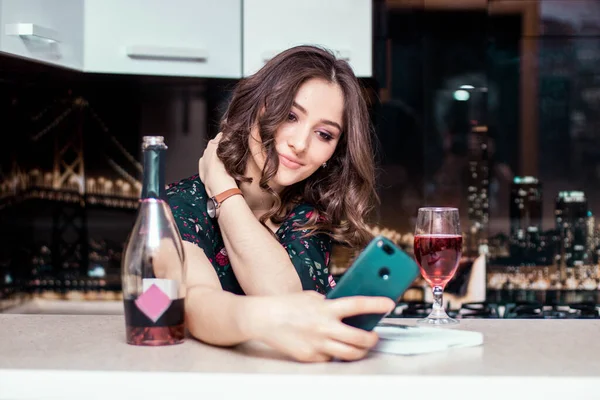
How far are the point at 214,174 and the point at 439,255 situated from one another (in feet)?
1.42

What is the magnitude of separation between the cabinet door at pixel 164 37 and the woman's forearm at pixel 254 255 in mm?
990

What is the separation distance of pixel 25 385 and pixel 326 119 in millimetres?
809

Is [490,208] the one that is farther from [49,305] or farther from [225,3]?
[49,305]

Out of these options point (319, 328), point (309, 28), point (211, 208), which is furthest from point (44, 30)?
point (319, 328)

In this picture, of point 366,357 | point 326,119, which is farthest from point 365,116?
point 366,357

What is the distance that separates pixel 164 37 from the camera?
2.19 metres

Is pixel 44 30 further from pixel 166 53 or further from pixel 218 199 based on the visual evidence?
pixel 218 199

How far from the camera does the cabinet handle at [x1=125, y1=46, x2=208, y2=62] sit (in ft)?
7.03

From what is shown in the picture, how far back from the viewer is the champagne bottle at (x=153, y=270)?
842 millimetres

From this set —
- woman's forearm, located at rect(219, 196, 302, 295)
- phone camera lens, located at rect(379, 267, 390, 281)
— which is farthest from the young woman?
phone camera lens, located at rect(379, 267, 390, 281)

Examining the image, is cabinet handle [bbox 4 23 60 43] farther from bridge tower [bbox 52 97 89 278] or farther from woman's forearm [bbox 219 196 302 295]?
woman's forearm [bbox 219 196 302 295]

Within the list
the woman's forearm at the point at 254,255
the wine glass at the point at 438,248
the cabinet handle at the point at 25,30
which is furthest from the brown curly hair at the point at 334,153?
the cabinet handle at the point at 25,30

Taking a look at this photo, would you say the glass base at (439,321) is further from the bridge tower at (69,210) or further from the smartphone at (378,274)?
the bridge tower at (69,210)

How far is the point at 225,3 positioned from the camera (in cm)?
221
